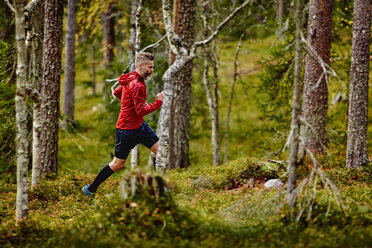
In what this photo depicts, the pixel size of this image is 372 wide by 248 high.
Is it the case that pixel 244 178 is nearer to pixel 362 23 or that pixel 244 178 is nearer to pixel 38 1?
pixel 362 23

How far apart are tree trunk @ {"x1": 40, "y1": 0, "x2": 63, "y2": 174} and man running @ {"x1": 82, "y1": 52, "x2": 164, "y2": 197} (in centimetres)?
210

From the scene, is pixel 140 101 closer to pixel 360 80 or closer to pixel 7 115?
pixel 360 80

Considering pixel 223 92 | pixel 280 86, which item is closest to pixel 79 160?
pixel 280 86

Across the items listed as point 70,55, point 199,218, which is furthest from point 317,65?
point 70,55

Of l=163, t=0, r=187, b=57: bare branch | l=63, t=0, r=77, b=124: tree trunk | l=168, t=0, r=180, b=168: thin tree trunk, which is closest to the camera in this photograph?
l=163, t=0, r=187, b=57: bare branch

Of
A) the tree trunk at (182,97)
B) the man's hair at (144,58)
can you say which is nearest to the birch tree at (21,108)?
the man's hair at (144,58)

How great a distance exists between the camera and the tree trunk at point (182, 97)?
36.1 ft

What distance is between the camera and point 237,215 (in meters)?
5.36

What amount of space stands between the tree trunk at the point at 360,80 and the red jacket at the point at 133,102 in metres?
4.58

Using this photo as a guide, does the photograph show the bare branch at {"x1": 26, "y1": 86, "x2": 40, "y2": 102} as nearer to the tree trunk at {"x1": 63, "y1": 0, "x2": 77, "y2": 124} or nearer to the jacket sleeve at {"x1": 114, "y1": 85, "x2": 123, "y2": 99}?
the jacket sleeve at {"x1": 114, "y1": 85, "x2": 123, "y2": 99}

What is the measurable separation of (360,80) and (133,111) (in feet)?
17.0

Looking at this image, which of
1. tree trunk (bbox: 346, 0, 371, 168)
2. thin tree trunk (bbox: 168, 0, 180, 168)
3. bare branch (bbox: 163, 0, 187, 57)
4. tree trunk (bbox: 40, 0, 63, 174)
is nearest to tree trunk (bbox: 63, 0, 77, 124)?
thin tree trunk (bbox: 168, 0, 180, 168)

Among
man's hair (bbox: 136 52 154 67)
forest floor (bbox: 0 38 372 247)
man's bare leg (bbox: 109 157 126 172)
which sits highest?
man's hair (bbox: 136 52 154 67)

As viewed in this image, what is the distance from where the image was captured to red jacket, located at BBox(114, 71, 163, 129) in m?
6.59
